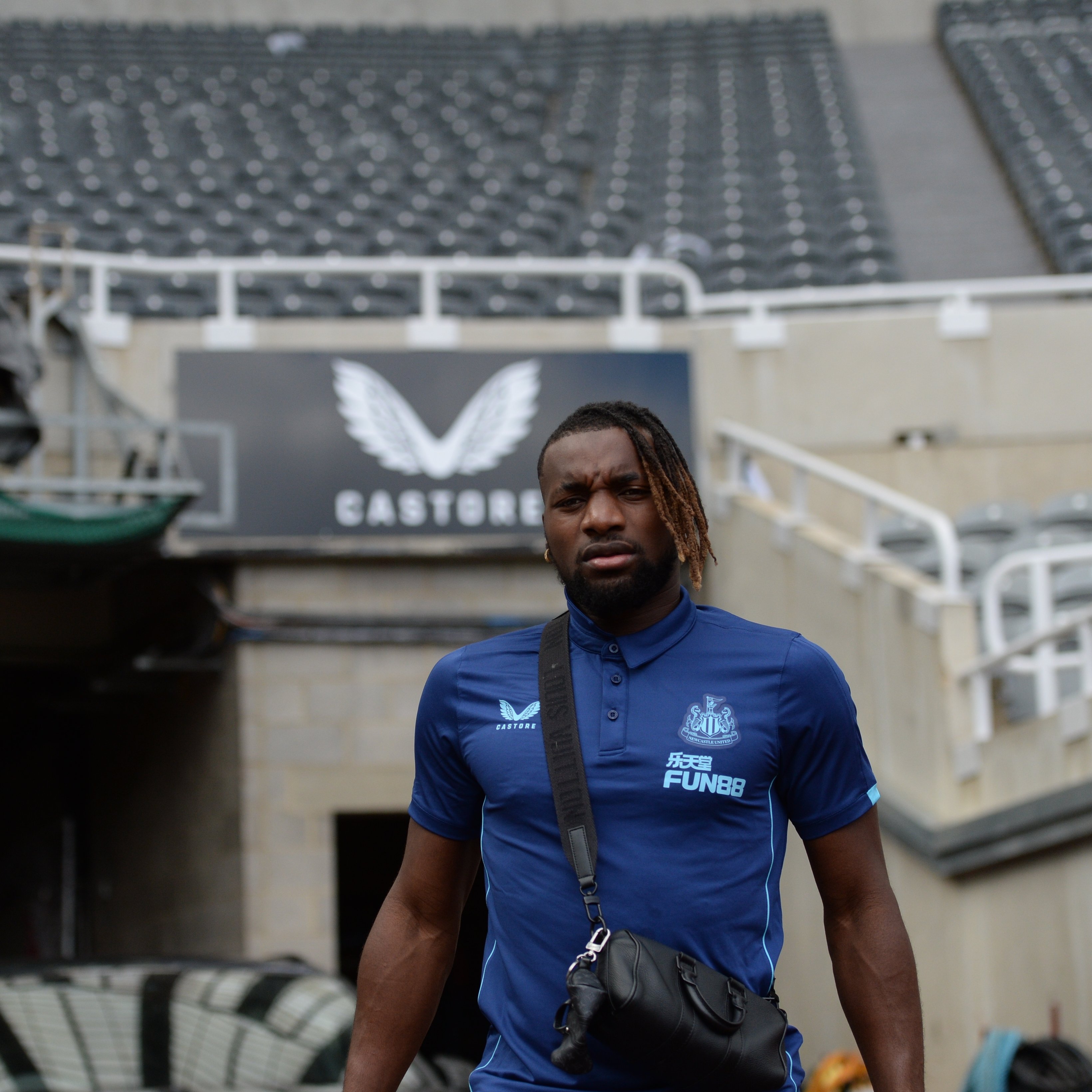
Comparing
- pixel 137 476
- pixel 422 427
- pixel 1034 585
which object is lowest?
pixel 1034 585

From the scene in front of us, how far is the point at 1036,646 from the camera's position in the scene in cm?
702

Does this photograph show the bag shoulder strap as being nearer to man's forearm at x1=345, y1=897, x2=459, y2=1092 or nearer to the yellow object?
man's forearm at x1=345, y1=897, x2=459, y2=1092

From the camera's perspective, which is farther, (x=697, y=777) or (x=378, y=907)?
(x=378, y=907)

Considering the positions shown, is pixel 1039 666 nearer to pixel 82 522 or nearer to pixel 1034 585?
pixel 1034 585

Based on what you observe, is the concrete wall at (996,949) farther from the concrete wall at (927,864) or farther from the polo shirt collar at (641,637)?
the polo shirt collar at (641,637)

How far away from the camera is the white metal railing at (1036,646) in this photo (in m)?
6.96

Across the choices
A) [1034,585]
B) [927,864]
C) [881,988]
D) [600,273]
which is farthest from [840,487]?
[881,988]

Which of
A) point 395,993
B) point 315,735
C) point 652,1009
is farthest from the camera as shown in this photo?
point 315,735

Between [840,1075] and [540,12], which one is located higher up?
[540,12]

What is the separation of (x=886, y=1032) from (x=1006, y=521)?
26.8ft

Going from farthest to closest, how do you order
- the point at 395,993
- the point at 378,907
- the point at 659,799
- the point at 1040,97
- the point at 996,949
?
the point at 1040,97 → the point at 378,907 → the point at 996,949 → the point at 395,993 → the point at 659,799

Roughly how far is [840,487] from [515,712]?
9.01 metres

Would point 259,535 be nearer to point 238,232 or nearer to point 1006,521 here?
point 1006,521

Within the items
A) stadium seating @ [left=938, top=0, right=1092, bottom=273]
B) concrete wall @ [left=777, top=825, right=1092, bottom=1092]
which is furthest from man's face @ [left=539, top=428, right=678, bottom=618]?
stadium seating @ [left=938, top=0, right=1092, bottom=273]
